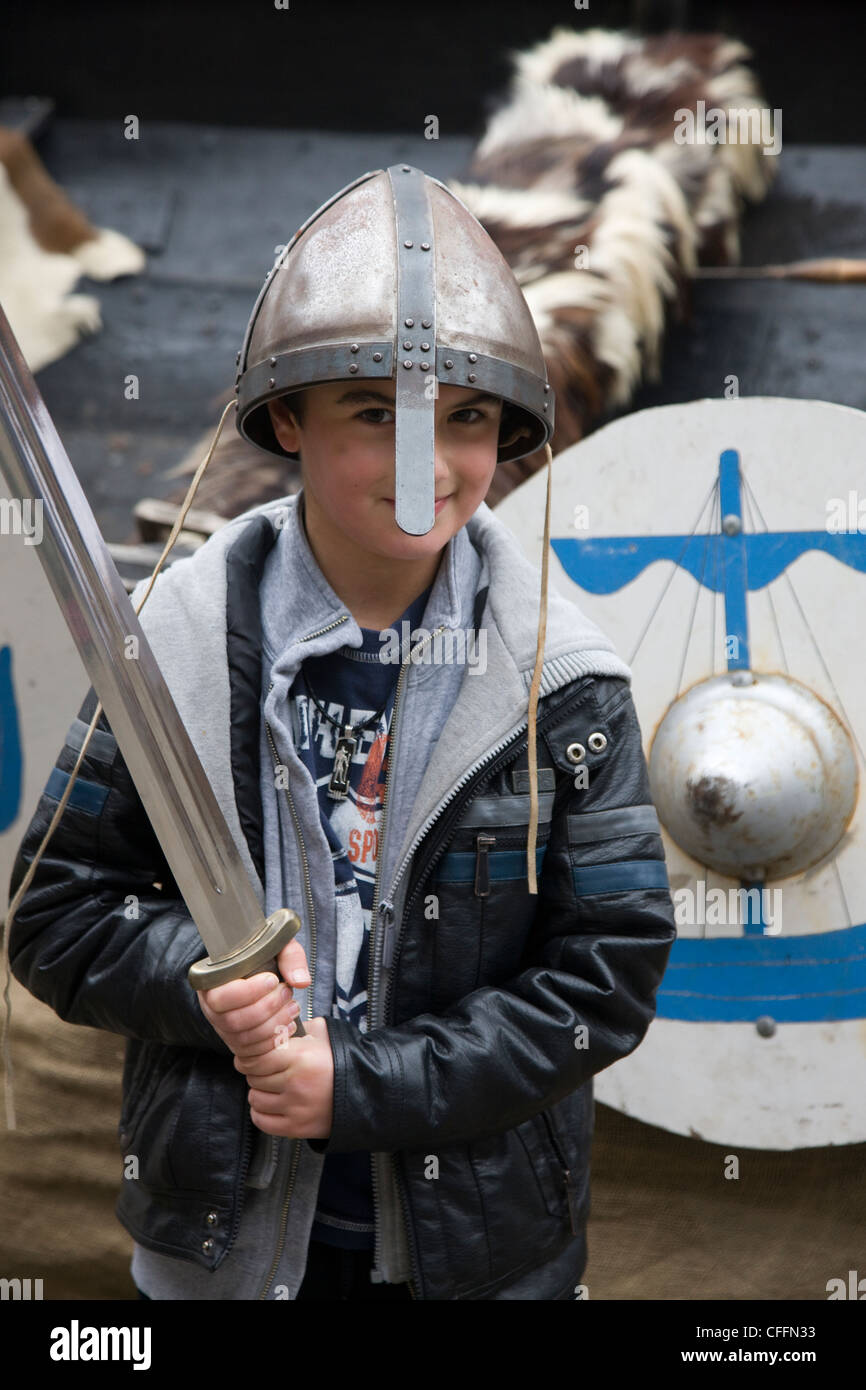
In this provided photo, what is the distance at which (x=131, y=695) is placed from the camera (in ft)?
4.00

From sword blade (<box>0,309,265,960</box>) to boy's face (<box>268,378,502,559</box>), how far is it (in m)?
0.23

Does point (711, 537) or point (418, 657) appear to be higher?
point (711, 537)

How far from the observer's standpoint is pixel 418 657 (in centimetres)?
140

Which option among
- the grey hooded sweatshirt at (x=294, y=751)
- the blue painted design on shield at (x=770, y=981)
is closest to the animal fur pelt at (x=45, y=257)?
the blue painted design on shield at (x=770, y=981)

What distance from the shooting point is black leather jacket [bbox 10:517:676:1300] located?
52.9 inches

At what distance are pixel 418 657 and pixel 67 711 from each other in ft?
3.64

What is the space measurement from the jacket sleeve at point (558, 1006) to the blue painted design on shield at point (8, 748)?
3.75 ft

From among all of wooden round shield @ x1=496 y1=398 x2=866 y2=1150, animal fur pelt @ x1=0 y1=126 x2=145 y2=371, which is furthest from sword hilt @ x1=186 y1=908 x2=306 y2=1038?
animal fur pelt @ x1=0 y1=126 x2=145 y2=371

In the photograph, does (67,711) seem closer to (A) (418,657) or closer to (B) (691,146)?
(A) (418,657)

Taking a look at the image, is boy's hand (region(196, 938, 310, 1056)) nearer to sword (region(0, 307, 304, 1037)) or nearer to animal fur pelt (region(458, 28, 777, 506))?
sword (region(0, 307, 304, 1037))

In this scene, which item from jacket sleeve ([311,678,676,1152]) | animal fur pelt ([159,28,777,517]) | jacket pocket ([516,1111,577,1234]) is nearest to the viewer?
jacket sleeve ([311,678,676,1152])

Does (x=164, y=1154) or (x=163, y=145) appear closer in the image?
(x=164, y=1154)

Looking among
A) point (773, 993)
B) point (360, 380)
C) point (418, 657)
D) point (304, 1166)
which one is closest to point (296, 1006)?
point (304, 1166)

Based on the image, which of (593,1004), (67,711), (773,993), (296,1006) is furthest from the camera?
(67,711)
